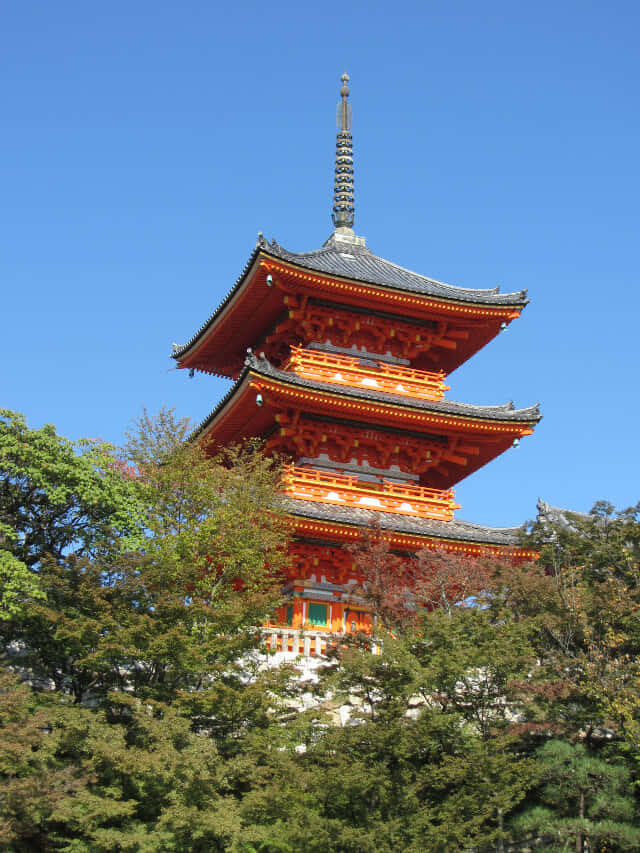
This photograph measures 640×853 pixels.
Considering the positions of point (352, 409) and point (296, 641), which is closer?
point (296, 641)

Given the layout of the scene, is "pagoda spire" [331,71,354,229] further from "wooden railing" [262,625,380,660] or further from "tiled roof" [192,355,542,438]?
"wooden railing" [262,625,380,660]

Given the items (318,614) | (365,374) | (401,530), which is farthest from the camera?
(365,374)

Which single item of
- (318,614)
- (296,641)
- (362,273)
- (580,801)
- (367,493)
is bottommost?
(580,801)

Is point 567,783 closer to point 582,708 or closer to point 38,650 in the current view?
point 582,708

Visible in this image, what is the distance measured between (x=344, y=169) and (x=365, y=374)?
39.5 ft

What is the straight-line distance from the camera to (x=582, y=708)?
18.4 meters

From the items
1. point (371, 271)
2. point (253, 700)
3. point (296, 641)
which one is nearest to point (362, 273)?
point (371, 271)

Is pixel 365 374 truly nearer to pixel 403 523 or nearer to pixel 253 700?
pixel 403 523

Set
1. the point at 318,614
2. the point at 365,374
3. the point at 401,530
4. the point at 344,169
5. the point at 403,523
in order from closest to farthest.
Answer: the point at 401,530
the point at 318,614
the point at 403,523
the point at 365,374
the point at 344,169

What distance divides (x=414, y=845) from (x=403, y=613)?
6167mm

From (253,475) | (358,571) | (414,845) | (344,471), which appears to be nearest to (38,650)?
(253,475)

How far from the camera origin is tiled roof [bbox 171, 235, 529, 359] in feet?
96.8

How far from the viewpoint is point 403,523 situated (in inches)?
1085

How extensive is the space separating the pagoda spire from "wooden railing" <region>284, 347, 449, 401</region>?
842 centimetres
